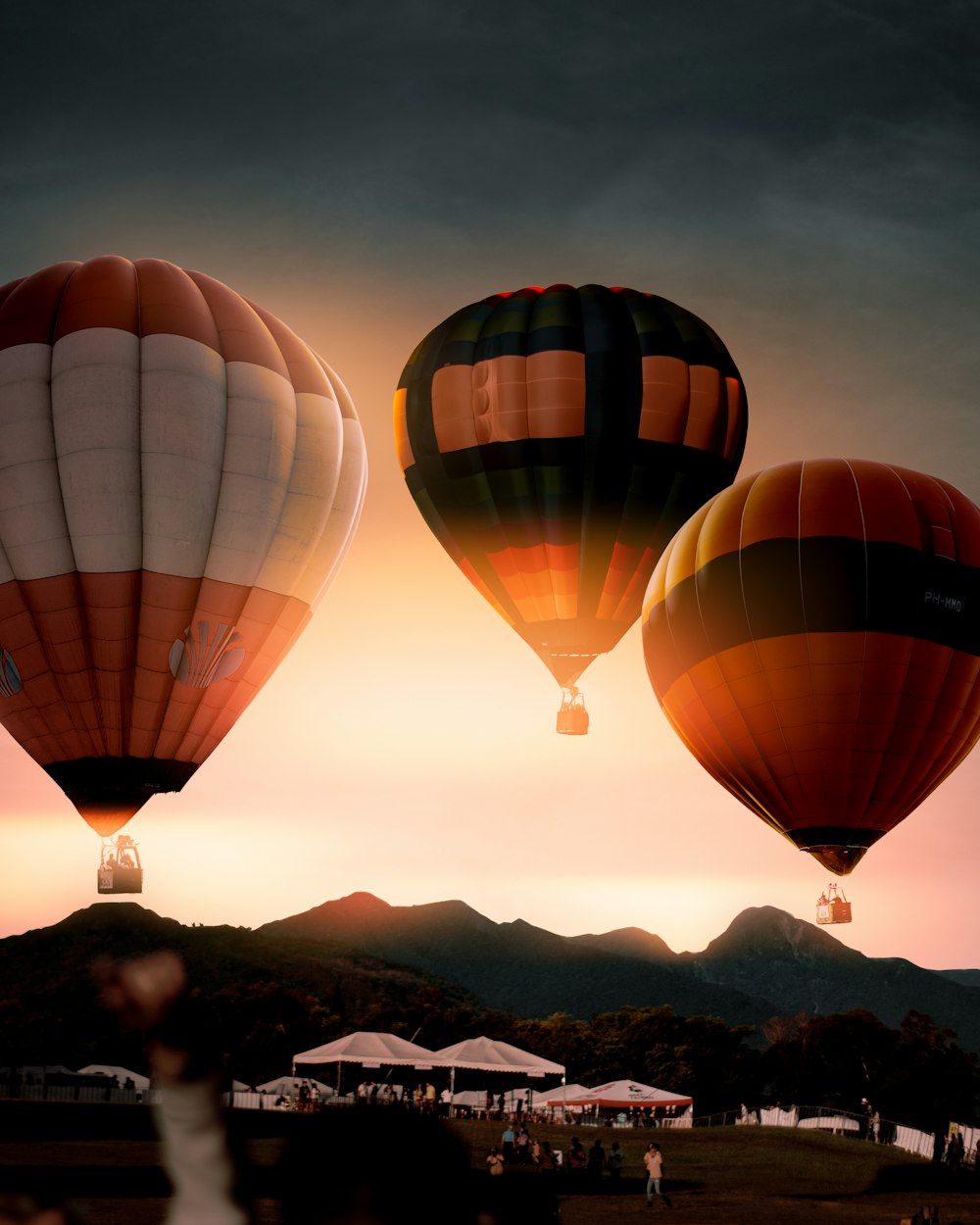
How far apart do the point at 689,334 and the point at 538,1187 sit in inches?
1095

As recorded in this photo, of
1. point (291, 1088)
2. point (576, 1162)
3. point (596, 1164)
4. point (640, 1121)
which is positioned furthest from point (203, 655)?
point (640, 1121)

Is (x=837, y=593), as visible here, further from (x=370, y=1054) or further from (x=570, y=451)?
(x=370, y=1054)

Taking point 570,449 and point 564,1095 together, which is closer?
point 570,449

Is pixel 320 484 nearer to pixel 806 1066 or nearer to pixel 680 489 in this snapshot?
pixel 680 489

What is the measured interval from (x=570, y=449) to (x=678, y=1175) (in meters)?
13.8

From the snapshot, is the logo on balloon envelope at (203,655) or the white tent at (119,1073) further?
the white tent at (119,1073)

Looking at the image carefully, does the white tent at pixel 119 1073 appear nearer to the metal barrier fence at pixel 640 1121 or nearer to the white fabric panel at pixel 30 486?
the metal barrier fence at pixel 640 1121

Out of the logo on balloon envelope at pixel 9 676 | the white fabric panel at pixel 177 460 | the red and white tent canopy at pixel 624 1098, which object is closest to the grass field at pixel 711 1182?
the logo on balloon envelope at pixel 9 676

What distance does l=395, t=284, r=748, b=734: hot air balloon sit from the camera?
27688 mm

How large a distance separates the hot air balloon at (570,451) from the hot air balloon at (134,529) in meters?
5.66

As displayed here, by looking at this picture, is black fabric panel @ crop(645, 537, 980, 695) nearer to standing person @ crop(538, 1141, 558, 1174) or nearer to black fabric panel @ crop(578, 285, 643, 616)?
black fabric panel @ crop(578, 285, 643, 616)

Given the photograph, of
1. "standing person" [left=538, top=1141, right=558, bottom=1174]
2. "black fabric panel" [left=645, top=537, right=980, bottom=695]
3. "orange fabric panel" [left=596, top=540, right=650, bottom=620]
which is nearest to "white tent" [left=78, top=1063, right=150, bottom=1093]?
"standing person" [left=538, top=1141, right=558, bottom=1174]

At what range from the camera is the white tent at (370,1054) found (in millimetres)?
34781

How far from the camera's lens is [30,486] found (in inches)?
852
